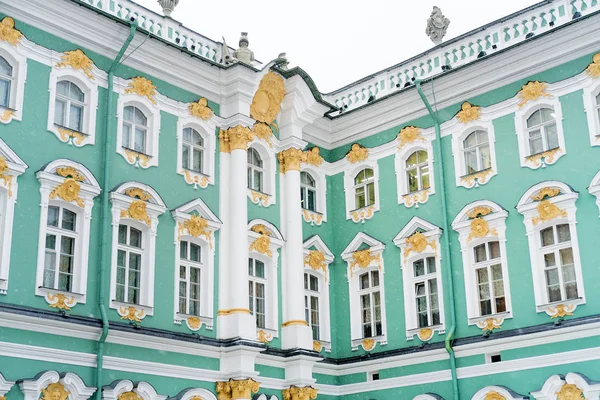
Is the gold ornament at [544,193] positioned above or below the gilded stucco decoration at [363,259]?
above

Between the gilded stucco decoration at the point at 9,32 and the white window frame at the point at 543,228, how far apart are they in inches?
456

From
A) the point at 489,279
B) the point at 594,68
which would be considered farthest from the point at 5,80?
the point at 594,68

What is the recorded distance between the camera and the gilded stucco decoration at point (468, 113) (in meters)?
21.4

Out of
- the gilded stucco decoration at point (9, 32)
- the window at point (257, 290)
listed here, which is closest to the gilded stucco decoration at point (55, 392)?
the window at point (257, 290)

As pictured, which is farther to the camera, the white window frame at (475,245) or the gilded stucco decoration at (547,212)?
the white window frame at (475,245)

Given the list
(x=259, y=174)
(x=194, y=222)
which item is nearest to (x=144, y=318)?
(x=194, y=222)

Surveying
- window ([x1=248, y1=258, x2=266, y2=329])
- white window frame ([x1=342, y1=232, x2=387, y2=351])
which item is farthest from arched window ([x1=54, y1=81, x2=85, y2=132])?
white window frame ([x1=342, y1=232, x2=387, y2=351])

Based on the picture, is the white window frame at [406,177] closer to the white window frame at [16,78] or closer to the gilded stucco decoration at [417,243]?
the gilded stucco decoration at [417,243]

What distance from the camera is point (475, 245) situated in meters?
20.8

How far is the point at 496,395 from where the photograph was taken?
19.3 metres

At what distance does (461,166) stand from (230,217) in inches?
232

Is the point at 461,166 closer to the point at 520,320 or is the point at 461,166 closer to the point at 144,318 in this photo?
the point at 520,320

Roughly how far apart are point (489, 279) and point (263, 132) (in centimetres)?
673

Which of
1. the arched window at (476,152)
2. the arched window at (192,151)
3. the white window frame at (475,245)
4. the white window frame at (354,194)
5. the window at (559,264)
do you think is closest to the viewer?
the window at (559,264)
